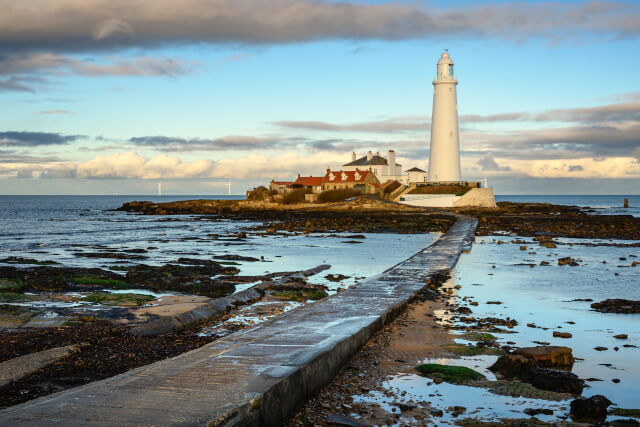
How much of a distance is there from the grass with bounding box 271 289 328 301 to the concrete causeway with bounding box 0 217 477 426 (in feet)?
9.88

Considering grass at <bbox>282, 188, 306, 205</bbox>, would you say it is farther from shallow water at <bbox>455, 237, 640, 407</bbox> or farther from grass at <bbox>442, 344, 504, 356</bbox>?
grass at <bbox>442, 344, 504, 356</bbox>

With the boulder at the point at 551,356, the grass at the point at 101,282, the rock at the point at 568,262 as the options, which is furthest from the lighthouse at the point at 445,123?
the boulder at the point at 551,356

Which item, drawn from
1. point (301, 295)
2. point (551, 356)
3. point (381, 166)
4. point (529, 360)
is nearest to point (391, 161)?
point (381, 166)

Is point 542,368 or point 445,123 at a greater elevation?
point 445,123

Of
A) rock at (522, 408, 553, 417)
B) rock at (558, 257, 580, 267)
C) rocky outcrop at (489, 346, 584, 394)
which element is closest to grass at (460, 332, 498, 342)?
rocky outcrop at (489, 346, 584, 394)

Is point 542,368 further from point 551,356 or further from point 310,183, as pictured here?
point 310,183

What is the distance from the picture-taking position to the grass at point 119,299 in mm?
10769

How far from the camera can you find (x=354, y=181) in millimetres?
74250

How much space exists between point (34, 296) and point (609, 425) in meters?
10.6

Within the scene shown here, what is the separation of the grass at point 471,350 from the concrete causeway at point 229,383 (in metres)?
1.13

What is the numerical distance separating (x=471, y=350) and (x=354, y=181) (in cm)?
6736

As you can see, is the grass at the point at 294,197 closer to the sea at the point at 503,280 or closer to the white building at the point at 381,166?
the white building at the point at 381,166

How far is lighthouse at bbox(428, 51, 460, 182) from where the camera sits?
5481 centimetres

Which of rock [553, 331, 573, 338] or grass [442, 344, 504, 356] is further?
rock [553, 331, 573, 338]
